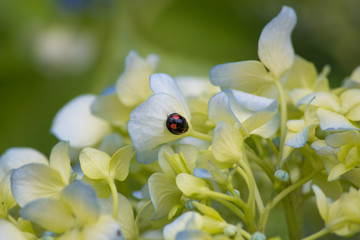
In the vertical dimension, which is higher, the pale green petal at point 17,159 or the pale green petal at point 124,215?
the pale green petal at point 17,159

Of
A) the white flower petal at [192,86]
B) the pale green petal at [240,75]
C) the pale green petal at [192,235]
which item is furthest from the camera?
the white flower petal at [192,86]

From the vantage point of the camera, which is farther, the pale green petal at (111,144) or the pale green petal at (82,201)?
the pale green petal at (111,144)

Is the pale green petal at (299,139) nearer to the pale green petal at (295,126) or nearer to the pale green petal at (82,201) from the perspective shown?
the pale green petal at (295,126)

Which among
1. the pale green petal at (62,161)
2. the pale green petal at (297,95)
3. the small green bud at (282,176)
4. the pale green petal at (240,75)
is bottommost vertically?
the small green bud at (282,176)

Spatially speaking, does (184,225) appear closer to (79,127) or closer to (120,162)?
(120,162)

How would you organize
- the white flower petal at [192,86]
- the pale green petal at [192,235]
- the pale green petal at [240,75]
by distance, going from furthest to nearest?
the white flower petal at [192,86], the pale green petal at [240,75], the pale green petal at [192,235]

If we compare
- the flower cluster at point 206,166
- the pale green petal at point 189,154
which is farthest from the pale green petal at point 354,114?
the pale green petal at point 189,154
